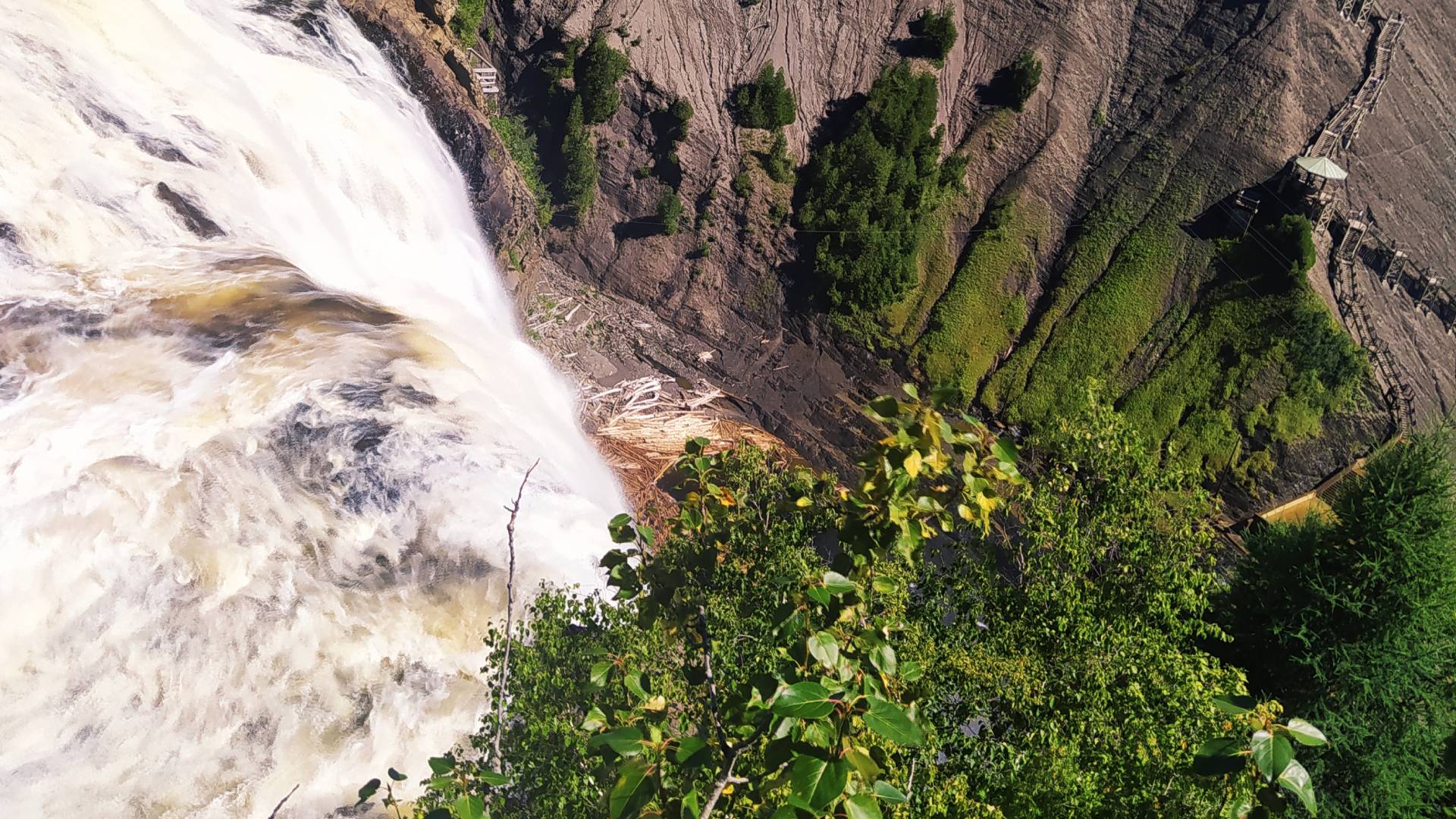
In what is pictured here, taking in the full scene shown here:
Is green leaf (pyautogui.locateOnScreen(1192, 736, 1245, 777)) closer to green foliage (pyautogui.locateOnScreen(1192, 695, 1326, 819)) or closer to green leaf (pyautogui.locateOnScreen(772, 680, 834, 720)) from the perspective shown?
green foliage (pyautogui.locateOnScreen(1192, 695, 1326, 819))

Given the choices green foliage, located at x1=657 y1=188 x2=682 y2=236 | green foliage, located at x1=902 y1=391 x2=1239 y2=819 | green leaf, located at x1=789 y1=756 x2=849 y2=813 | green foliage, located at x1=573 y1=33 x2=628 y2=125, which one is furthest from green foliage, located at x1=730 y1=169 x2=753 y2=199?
green leaf, located at x1=789 y1=756 x2=849 y2=813

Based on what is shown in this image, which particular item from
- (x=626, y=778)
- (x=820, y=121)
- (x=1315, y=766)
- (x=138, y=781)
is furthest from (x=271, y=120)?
(x=1315, y=766)

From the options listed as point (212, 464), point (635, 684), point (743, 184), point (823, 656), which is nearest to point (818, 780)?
point (823, 656)

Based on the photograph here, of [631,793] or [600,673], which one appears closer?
[631,793]

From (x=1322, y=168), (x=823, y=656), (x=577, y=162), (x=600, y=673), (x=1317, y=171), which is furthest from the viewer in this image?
(x=577, y=162)

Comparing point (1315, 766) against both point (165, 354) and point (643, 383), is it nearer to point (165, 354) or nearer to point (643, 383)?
point (643, 383)

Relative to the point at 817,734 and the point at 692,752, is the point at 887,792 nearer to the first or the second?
the point at 817,734
